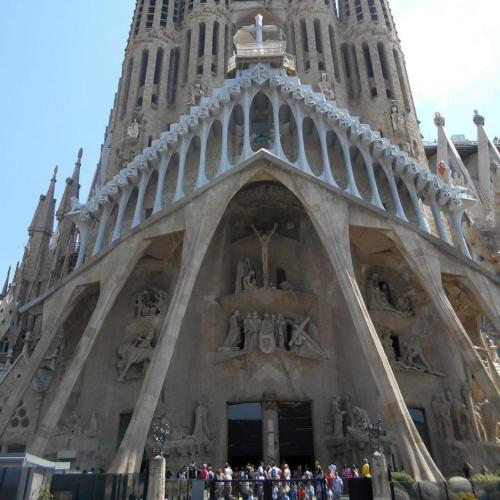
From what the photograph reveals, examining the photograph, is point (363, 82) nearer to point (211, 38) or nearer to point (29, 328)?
point (211, 38)

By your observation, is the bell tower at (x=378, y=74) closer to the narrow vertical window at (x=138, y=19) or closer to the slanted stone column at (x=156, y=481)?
the narrow vertical window at (x=138, y=19)

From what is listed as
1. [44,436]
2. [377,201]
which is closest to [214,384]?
[44,436]

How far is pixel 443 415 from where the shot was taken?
17016mm

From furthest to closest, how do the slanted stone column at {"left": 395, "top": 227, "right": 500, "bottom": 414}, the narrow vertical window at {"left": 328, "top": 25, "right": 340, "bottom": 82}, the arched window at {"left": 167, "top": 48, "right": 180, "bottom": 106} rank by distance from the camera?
the arched window at {"left": 167, "top": 48, "right": 180, "bottom": 106}, the narrow vertical window at {"left": 328, "top": 25, "right": 340, "bottom": 82}, the slanted stone column at {"left": 395, "top": 227, "right": 500, "bottom": 414}

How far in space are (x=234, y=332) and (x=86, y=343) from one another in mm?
5437

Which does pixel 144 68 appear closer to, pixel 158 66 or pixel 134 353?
pixel 158 66

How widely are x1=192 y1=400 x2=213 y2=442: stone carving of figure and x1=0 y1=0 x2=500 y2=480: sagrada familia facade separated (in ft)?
0.25

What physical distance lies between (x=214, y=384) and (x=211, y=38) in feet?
65.5

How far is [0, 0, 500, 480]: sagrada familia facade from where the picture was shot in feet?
53.5

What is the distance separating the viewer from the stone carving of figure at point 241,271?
792 inches

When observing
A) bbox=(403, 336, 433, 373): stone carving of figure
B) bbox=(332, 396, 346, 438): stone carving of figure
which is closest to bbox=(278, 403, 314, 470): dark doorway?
bbox=(332, 396, 346, 438): stone carving of figure

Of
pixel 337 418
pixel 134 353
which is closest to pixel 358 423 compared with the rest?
pixel 337 418

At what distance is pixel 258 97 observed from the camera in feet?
72.7

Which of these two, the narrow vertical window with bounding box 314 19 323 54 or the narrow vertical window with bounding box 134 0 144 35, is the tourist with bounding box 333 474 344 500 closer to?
the narrow vertical window with bounding box 314 19 323 54
